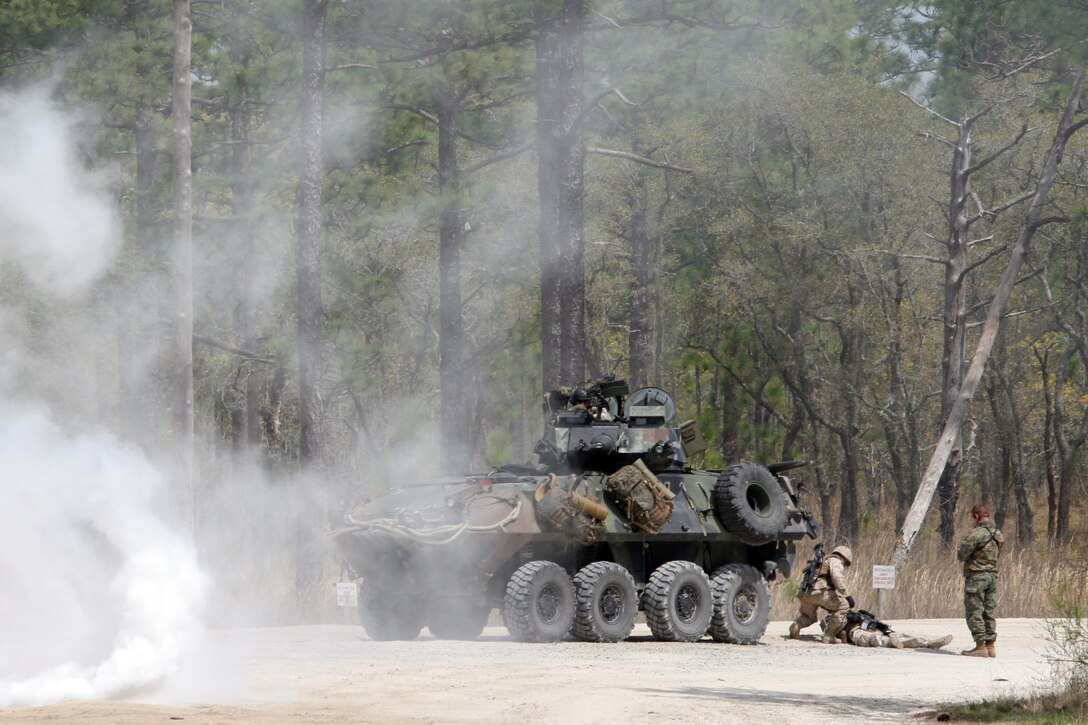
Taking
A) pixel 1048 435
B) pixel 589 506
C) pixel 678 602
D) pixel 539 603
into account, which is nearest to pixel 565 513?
pixel 589 506

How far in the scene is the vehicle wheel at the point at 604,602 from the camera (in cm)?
1819

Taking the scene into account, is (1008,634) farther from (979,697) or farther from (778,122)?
(778,122)

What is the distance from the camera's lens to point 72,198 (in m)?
15.6

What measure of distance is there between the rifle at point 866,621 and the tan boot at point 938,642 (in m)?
0.62

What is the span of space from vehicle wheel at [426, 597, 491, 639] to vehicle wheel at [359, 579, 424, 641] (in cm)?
20

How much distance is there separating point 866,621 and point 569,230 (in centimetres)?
821

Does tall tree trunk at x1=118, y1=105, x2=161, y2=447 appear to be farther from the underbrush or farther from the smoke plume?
the underbrush

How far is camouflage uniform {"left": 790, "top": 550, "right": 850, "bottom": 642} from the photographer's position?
20.0m

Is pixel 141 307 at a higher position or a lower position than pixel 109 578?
higher

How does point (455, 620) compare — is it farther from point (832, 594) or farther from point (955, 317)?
point (955, 317)

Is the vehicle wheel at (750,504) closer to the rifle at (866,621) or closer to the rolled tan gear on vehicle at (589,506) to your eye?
the rifle at (866,621)

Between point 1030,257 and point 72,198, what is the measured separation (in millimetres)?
24860

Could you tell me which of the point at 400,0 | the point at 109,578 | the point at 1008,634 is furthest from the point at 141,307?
the point at 109,578

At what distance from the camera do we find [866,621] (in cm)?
1970
